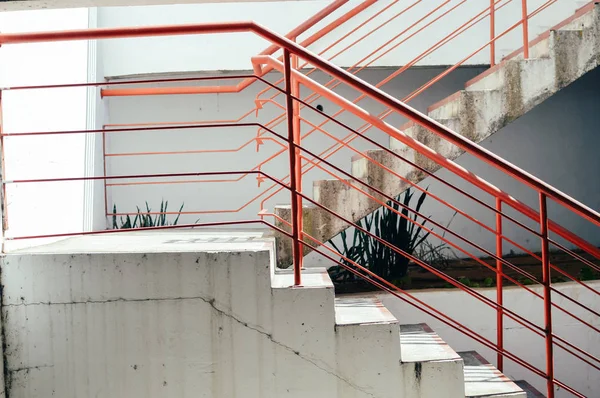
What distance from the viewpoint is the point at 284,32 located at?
5.00m

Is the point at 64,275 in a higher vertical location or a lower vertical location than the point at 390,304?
higher

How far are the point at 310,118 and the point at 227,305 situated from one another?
3547mm

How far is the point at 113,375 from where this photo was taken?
93.4 inches

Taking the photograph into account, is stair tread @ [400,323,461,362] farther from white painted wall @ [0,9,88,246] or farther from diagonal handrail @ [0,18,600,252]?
white painted wall @ [0,9,88,246]

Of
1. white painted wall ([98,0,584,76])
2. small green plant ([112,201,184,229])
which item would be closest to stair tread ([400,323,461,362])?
white painted wall ([98,0,584,76])

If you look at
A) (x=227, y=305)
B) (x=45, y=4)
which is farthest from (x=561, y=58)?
(x=45, y=4)

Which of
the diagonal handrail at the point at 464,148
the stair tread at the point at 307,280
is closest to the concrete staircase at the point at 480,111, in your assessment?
the stair tread at the point at 307,280

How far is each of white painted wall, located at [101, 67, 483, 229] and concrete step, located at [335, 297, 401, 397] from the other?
126 inches

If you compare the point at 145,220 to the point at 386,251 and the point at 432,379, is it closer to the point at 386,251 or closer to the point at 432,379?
the point at 386,251

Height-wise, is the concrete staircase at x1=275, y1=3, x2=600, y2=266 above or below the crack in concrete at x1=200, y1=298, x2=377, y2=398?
above

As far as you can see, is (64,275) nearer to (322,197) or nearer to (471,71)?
(322,197)

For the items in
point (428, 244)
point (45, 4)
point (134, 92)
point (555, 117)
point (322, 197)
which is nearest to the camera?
point (45, 4)

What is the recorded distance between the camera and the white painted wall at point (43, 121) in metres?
2.68

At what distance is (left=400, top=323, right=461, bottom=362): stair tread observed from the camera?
249 cm
